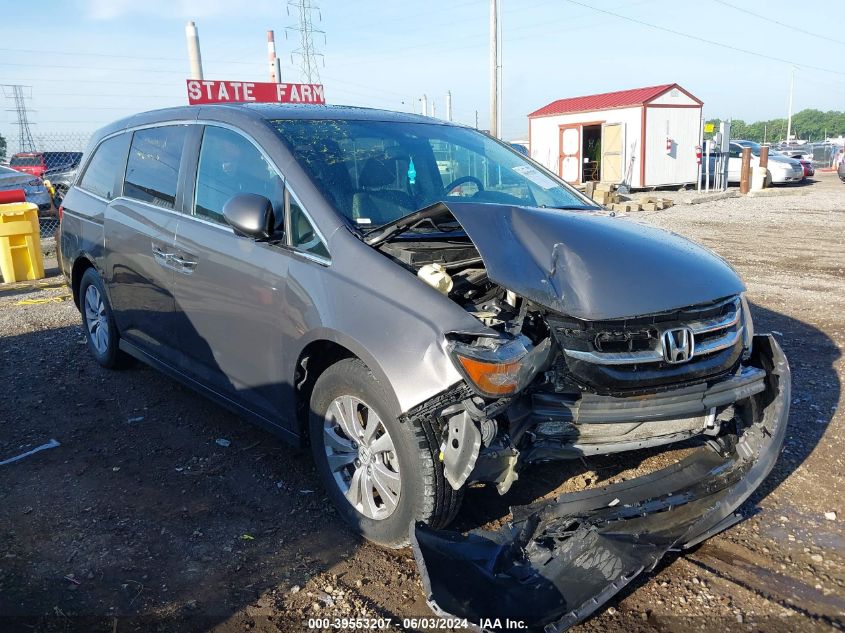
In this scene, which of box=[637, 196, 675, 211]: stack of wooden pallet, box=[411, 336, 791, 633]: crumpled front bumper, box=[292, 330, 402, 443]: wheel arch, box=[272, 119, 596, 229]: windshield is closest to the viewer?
box=[411, 336, 791, 633]: crumpled front bumper

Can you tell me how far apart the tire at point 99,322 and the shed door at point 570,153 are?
833 inches

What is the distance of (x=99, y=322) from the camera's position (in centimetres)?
568

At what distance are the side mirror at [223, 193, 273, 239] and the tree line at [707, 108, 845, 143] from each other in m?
89.3

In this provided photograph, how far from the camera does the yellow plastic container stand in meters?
9.92

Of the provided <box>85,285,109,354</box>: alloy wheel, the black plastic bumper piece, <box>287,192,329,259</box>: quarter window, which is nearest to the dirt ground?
<box>85,285,109,354</box>: alloy wheel

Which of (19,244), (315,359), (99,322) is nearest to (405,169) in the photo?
(315,359)

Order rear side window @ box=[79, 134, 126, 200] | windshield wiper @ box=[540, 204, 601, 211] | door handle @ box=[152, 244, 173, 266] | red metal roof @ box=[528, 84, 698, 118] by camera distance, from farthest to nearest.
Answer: red metal roof @ box=[528, 84, 698, 118] → rear side window @ box=[79, 134, 126, 200] → door handle @ box=[152, 244, 173, 266] → windshield wiper @ box=[540, 204, 601, 211]

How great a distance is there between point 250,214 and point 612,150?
22980 mm

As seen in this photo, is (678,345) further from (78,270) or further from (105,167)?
(78,270)

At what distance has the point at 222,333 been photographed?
3.89 m

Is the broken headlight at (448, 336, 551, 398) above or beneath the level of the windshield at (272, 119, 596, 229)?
beneath

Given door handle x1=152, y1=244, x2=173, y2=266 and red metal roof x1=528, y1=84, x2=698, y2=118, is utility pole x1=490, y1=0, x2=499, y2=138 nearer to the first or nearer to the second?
red metal roof x1=528, y1=84, x2=698, y2=118

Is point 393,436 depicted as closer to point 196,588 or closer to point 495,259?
point 495,259

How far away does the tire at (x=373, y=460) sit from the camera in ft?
9.38
